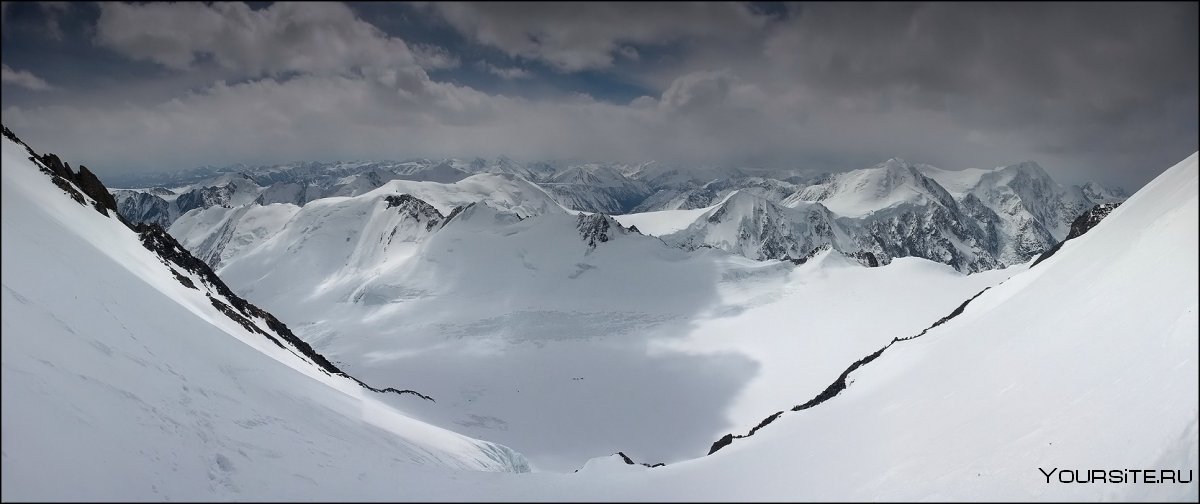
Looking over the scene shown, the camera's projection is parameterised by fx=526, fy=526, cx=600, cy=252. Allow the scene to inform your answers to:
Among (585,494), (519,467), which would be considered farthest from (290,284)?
(585,494)

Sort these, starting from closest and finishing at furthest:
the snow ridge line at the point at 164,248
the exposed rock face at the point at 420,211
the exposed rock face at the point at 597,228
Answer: the snow ridge line at the point at 164,248 → the exposed rock face at the point at 597,228 → the exposed rock face at the point at 420,211

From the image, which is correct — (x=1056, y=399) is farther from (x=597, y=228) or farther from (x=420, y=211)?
(x=420, y=211)

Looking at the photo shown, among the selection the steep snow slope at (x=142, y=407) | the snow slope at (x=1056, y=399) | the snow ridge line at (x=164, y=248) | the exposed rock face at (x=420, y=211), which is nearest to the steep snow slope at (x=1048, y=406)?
the snow slope at (x=1056, y=399)

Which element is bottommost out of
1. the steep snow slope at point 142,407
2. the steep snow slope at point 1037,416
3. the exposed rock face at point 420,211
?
the steep snow slope at point 142,407

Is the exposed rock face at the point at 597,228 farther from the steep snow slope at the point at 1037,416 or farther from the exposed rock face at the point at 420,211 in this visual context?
the steep snow slope at the point at 1037,416

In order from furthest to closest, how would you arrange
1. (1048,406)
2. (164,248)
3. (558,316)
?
1. (558,316)
2. (164,248)
3. (1048,406)

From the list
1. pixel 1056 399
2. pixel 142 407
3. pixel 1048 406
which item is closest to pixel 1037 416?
pixel 1048 406

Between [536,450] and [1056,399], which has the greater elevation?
[1056,399]

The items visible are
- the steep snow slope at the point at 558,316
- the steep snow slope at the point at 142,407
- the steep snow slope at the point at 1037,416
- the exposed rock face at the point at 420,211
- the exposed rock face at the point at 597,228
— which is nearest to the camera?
the steep snow slope at the point at 142,407

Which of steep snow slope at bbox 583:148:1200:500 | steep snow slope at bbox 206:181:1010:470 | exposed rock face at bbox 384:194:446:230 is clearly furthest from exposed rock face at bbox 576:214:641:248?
steep snow slope at bbox 583:148:1200:500
